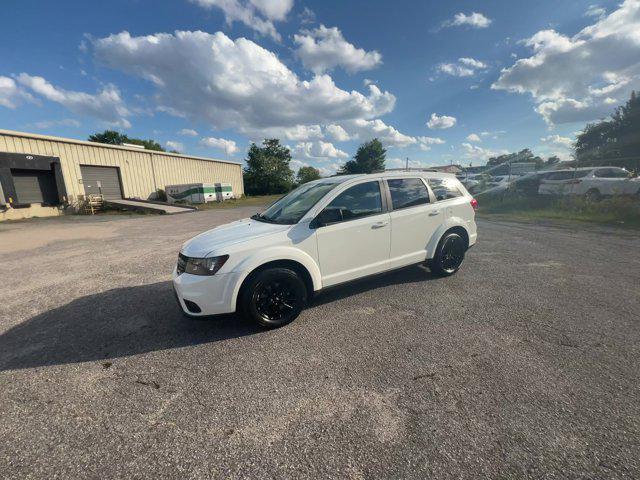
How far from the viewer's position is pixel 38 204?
691 inches

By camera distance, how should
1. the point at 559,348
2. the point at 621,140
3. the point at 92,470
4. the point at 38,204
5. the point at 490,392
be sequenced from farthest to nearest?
the point at 621,140 < the point at 38,204 < the point at 559,348 < the point at 490,392 < the point at 92,470

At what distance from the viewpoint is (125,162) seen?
23.4 m

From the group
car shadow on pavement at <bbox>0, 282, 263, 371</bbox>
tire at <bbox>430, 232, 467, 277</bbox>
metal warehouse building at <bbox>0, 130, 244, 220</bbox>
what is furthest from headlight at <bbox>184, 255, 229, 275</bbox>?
metal warehouse building at <bbox>0, 130, 244, 220</bbox>

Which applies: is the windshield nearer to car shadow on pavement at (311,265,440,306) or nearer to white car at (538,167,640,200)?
car shadow on pavement at (311,265,440,306)

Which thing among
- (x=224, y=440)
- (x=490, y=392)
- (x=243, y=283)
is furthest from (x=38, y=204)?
(x=490, y=392)

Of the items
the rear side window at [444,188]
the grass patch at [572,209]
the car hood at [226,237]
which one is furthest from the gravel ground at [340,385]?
the grass patch at [572,209]

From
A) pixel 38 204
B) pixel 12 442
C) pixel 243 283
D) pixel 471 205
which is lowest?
pixel 12 442

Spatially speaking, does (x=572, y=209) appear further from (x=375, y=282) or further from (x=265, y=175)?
(x=265, y=175)

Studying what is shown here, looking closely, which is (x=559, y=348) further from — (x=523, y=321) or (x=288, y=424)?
(x=288, y=424)

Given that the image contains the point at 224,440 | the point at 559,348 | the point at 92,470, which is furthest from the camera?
the point at 559,348

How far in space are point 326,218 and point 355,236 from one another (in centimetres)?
50

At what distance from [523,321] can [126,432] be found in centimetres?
405

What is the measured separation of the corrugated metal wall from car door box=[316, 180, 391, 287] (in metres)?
21.9

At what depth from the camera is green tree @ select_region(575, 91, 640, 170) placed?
3101 centimetres
